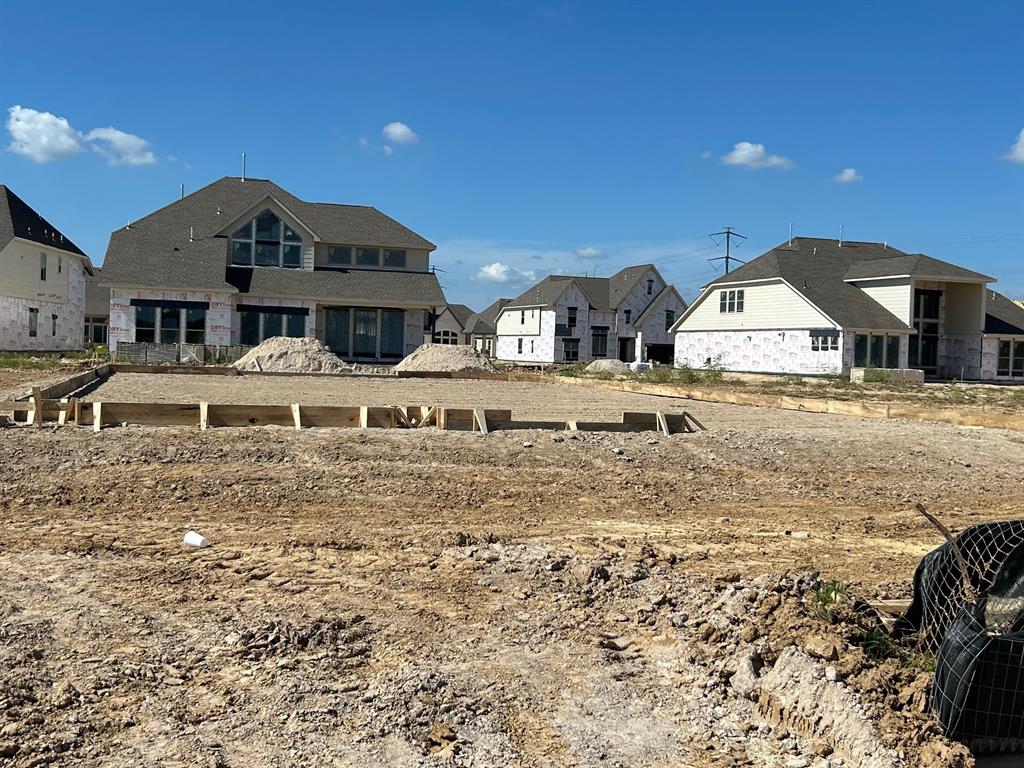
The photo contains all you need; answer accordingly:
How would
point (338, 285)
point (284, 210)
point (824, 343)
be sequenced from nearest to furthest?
point (338, 285) → point (824, 343) → point (284, 210)

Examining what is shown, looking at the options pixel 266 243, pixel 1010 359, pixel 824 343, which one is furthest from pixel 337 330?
pixel 1010 359

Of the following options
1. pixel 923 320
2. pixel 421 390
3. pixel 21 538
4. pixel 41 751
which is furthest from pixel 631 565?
pixel 923 320

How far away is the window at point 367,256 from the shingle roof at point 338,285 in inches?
40.7

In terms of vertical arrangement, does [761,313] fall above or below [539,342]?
above

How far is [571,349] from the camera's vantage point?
224 ft

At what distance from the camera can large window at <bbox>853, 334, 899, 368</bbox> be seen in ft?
145

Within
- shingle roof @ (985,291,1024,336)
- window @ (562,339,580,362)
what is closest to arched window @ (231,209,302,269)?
window @ (562,339,580,362)

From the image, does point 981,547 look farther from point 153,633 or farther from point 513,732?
point 153,633

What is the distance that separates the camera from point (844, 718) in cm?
423

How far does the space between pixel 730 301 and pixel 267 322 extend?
25.2 m

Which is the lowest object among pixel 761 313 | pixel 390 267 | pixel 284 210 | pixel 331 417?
pixel 331 417

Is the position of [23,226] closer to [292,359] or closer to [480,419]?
[292,359]

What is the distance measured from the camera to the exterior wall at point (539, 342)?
6812 centimetres

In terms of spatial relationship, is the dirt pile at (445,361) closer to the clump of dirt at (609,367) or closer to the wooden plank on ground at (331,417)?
the clump of dirt at (609,367)
